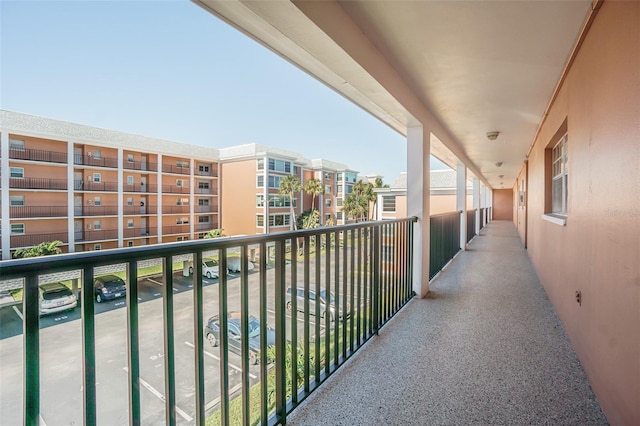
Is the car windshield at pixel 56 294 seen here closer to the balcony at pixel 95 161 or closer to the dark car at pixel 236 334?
the dark car at pixel 236 334

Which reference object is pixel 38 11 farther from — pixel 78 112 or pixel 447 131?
pixel 447 131

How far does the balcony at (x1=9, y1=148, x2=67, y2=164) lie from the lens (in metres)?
1.42

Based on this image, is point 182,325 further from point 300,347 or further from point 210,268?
point 300,347

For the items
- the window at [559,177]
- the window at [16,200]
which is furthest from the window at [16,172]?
the window at [559,177]

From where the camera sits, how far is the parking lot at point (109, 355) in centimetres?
70

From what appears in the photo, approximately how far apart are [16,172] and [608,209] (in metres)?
2.98

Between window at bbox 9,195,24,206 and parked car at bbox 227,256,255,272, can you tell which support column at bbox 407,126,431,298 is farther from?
window at bbox 9,195,24,206

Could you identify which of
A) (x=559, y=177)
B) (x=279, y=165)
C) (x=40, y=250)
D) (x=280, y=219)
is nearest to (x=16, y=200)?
(x=40, y=250)

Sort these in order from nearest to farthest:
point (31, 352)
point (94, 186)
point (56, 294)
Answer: point (31, 352) → point (56, 294) → point (94, 186)

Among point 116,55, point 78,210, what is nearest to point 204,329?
point 78,210

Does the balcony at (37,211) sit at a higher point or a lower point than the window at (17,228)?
higher

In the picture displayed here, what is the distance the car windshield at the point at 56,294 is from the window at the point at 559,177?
431 centimetres

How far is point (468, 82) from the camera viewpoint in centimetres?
289

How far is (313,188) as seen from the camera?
5.82m
